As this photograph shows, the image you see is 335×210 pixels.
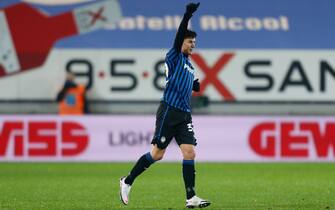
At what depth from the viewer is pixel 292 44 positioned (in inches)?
942

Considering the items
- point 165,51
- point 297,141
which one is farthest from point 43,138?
point 297,141

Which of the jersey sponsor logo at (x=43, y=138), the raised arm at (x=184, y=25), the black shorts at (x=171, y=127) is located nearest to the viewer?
the raised arm at (x=184, y=25)

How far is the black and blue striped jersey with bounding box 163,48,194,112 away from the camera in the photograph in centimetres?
1037

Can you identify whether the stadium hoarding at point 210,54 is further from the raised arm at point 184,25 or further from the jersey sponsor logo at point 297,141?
the raised arm at point 184,25

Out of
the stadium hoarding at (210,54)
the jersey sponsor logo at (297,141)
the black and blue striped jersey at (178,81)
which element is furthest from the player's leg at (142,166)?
the stadium hoarding at (210,54)

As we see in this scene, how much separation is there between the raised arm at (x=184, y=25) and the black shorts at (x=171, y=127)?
713mm

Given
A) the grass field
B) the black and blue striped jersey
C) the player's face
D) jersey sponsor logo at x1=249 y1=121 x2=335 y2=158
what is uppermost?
the player's face

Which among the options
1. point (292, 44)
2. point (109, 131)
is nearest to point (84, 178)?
point (109, 131)

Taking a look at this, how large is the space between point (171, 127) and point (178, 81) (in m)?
0.51

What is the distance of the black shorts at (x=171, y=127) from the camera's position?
10438mm

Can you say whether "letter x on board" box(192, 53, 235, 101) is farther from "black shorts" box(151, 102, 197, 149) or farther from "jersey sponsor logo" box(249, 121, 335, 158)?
"black shorts" box(151, 102, 197, 149)

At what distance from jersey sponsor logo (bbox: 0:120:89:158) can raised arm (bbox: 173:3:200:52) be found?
10.2 m

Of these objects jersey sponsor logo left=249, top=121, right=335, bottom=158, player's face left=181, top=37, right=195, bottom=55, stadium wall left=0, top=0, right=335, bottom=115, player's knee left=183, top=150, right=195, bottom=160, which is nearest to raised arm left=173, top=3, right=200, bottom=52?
player's face left=181, top=37, right=195, bottom=55

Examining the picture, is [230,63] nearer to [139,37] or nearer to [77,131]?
[139,37]
